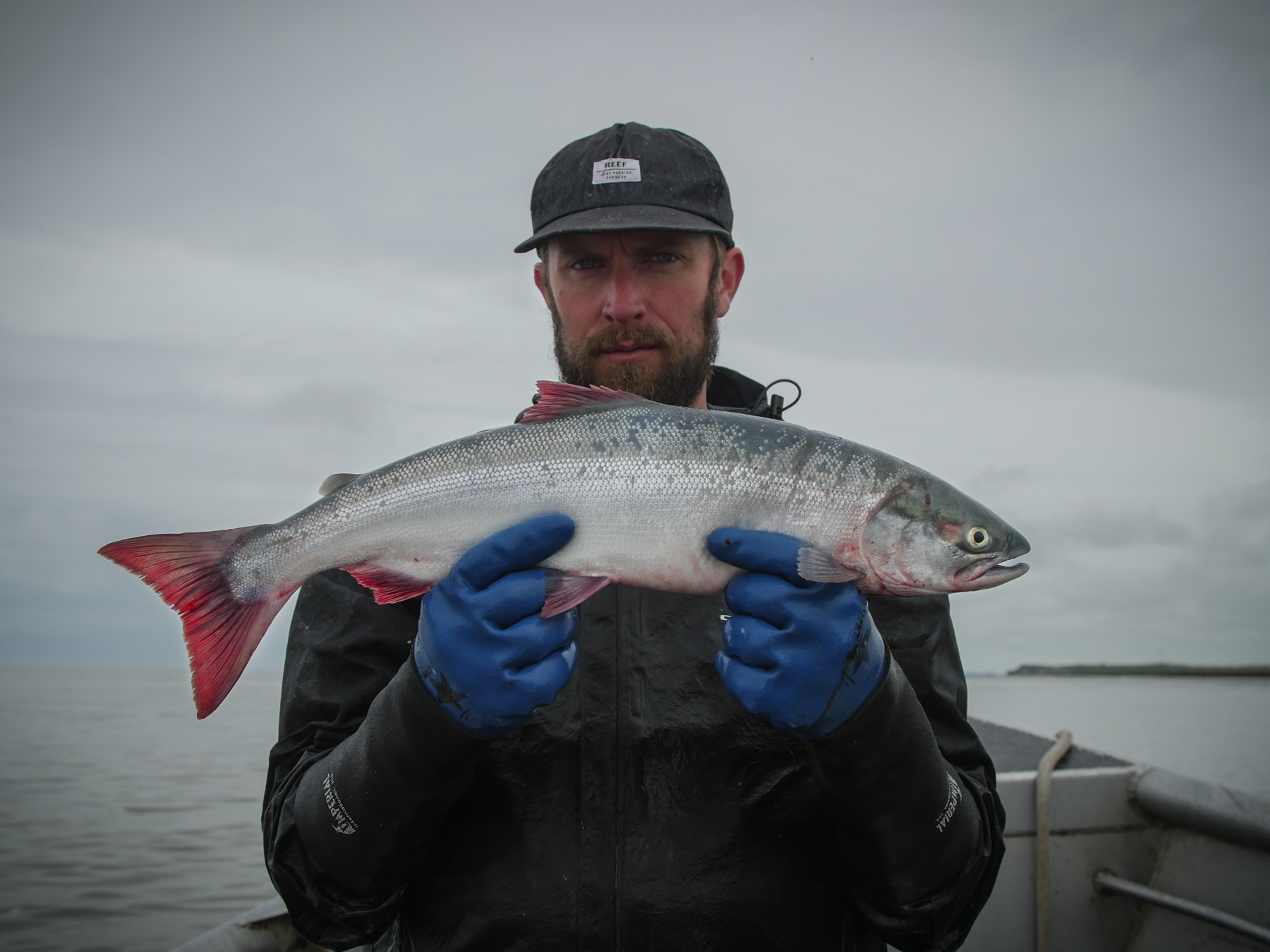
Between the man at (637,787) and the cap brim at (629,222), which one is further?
the cap brim at (629,222)

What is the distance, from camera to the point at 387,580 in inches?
105

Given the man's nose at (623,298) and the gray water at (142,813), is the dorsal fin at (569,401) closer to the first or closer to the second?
the man's nose at (623,298)

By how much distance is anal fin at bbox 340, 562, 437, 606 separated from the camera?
2.63 m

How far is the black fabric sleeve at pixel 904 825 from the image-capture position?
7.78ft

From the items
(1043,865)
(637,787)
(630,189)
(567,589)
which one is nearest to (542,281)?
(630,189)

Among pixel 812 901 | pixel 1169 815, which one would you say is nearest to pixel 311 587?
pixel 812 901

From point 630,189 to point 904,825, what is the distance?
107 inches

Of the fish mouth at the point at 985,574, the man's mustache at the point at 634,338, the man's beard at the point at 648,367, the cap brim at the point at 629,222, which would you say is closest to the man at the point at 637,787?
the fish mouth at the point at 985,574

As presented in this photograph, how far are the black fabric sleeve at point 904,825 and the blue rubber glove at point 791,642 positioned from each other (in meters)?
0.08

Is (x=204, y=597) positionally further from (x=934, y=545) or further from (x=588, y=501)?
(x=934, y=545)

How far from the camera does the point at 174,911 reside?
9.91 metres

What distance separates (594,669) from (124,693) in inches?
3016

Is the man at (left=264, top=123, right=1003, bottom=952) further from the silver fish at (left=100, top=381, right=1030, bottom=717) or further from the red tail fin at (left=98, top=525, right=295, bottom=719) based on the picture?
the red tail fin at (left=98, top=525, right=295, bottom=719)

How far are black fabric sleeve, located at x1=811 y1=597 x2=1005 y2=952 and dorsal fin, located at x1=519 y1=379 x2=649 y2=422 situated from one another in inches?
49.6
